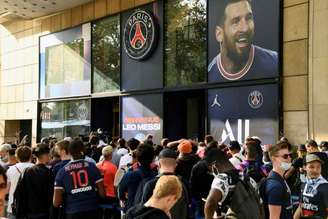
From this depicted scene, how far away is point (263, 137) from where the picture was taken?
49.9ft

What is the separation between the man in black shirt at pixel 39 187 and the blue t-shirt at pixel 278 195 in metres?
3.34

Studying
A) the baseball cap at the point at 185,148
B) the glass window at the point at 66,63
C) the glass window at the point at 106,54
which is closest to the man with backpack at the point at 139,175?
the baseball cap at the point at 185,148

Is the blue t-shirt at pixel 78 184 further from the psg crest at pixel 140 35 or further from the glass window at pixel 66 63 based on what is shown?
the glass window at pixel 66 63

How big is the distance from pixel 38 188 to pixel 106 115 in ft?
55.3

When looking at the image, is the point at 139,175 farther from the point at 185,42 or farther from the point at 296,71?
the point at 185,42

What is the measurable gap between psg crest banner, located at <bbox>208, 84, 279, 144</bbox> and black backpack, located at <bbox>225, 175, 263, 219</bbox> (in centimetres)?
1002

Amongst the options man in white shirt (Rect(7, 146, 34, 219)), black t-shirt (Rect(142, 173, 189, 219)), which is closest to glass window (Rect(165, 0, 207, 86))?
man in white shirt (Rect(7, 146, 34, 219))

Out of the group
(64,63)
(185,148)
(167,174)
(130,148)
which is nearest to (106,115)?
(64,63)

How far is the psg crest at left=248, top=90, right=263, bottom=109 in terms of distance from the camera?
1546cm

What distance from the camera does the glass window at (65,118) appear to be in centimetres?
2403

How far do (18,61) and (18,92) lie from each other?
6.38 feet

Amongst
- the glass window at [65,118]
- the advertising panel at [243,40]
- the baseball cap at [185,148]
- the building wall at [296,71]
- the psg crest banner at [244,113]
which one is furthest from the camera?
the glass window at [65,118]

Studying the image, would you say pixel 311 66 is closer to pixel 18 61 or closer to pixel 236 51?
pixel 236 51

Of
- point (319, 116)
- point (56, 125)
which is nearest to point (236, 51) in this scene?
point (319, 116)
